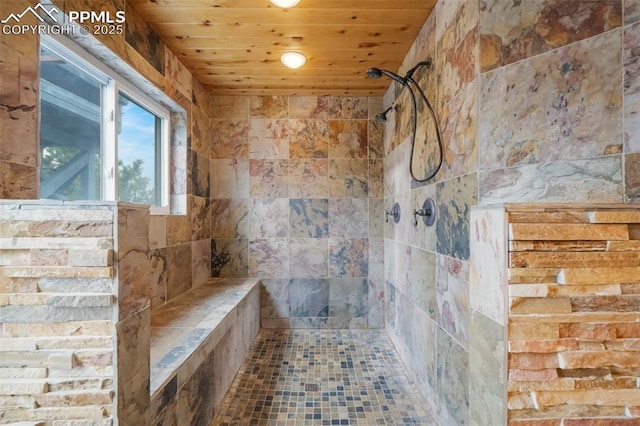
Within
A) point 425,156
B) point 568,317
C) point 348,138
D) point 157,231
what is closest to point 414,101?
point 425,156

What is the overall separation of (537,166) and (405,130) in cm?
107

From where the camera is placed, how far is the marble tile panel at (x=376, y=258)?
2.50 metres

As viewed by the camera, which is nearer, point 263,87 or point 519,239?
point 519,239

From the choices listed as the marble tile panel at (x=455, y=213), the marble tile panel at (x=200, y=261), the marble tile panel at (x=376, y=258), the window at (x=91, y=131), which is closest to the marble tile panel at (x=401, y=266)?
the marble tile panel at (x=376, y=258)

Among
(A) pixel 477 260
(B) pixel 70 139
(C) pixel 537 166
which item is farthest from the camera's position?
(B) pixel 70 139

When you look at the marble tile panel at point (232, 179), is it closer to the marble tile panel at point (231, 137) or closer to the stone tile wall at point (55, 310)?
the marble tile panel at point (231, 137)

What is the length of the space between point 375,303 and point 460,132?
1.79 m

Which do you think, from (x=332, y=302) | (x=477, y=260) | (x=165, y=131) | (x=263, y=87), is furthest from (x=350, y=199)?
(x=477, y=260)

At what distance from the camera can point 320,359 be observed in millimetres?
1955

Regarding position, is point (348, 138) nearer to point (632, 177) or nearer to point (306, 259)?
point (306, 259)

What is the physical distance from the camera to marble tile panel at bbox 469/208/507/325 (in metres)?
0.58

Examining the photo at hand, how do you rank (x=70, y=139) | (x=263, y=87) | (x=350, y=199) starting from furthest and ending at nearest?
(x=350, y=199), (x=263, y=87), (x=70, y=139)

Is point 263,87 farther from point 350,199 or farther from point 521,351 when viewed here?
point 521,351

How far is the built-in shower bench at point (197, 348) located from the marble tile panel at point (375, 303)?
108cm
